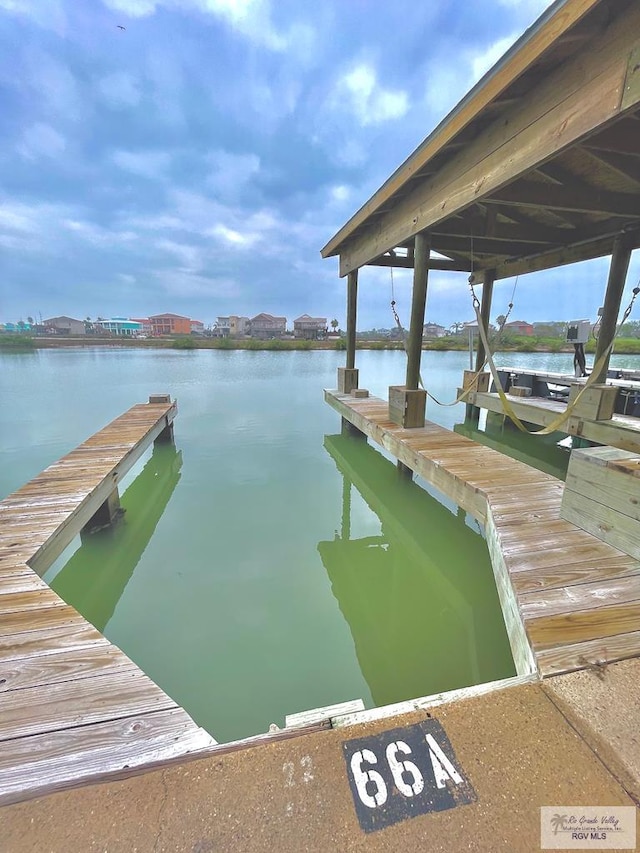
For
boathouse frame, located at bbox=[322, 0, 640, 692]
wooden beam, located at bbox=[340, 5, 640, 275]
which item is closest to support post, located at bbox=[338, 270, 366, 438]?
boathouse frame, located at bbox=[322, 0, 640, 692]

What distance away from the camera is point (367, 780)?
975mm

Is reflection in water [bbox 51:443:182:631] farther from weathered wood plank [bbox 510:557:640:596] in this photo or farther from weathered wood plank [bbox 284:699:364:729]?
weathered wood plank [bbox 510:557:640:596]

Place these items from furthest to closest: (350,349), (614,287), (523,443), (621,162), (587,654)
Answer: (350,349) < (523,443) < (614,287) < (621,162) < (587,654)

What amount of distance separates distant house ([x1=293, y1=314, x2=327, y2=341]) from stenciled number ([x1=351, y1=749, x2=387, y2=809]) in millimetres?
53781

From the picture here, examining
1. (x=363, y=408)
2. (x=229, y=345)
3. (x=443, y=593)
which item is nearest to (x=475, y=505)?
(x=443, y=593)

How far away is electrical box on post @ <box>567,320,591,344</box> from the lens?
6559 mm

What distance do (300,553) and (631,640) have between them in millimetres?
2260

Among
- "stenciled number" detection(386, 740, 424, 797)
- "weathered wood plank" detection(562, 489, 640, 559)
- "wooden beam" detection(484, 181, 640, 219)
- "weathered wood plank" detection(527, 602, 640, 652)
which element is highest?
"wooden beam" detection(484, 181, 640, 219)

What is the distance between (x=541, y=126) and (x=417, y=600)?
323 cm

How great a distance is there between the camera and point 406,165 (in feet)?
11.4

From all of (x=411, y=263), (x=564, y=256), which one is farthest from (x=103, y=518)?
(x=564, y=256)

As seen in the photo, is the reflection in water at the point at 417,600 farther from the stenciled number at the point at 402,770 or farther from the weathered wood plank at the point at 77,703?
the weathered wood plank at the point at 77,703

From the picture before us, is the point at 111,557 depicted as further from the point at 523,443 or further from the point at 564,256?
the point at 564,256

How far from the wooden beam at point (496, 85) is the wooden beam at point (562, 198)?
0.69m
